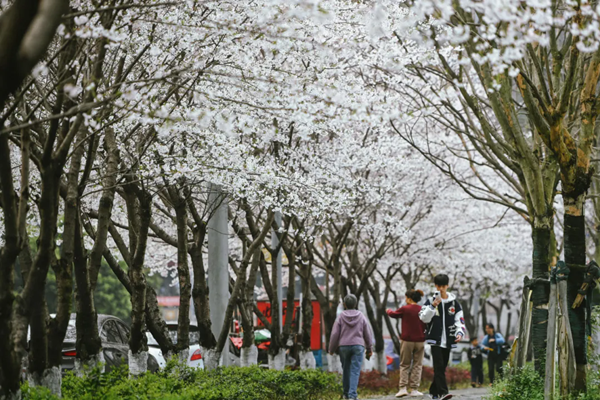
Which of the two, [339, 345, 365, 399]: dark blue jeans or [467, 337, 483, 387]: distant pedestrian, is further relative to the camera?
[467, 337, 483, 387]: distant pedestrian

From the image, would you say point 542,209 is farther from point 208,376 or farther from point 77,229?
point 77,229

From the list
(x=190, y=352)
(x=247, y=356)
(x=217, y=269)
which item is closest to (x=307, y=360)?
(x=190, y=352)

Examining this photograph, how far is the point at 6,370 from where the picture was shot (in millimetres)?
5832

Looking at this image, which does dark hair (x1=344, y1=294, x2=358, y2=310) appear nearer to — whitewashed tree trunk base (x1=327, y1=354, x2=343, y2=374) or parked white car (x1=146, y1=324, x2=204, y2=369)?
parked white car (x1=146, y1=324, x2=204, y2=369)

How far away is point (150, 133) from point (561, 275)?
521 cm

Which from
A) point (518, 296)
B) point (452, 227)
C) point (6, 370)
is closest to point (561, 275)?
point (6, 370)

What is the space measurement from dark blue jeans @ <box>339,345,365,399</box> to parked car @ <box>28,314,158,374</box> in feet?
11.3

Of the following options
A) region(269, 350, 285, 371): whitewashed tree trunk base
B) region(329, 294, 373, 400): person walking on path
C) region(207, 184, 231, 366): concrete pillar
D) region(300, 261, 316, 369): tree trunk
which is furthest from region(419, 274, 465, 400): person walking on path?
region(300, 261, 316, 369): tree trunk

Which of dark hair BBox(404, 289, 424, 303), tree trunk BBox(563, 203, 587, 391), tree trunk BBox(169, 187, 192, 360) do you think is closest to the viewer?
tree trunk BBox(563, 203, 587, 391)

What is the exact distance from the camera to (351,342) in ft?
38.4

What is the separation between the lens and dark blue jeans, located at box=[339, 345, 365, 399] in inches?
463

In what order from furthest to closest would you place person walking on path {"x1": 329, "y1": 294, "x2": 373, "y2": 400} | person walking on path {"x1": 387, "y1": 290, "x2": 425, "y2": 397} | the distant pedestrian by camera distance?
the distant pedestrian, person walking on path {"x1": 387, "y1": 290, "x2": 425, "y2": 397}, person walking on path {"x1": 329, "y1": 294, "x2": 373, "y2": 400}

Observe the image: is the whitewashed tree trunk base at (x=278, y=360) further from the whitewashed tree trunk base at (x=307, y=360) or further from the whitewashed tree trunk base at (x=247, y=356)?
the whitewashed tree trunk base at (x=307, y=360)

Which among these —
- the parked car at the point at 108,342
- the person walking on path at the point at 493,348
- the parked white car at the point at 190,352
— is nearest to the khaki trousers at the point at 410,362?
the parked white car at the point at 190,352
